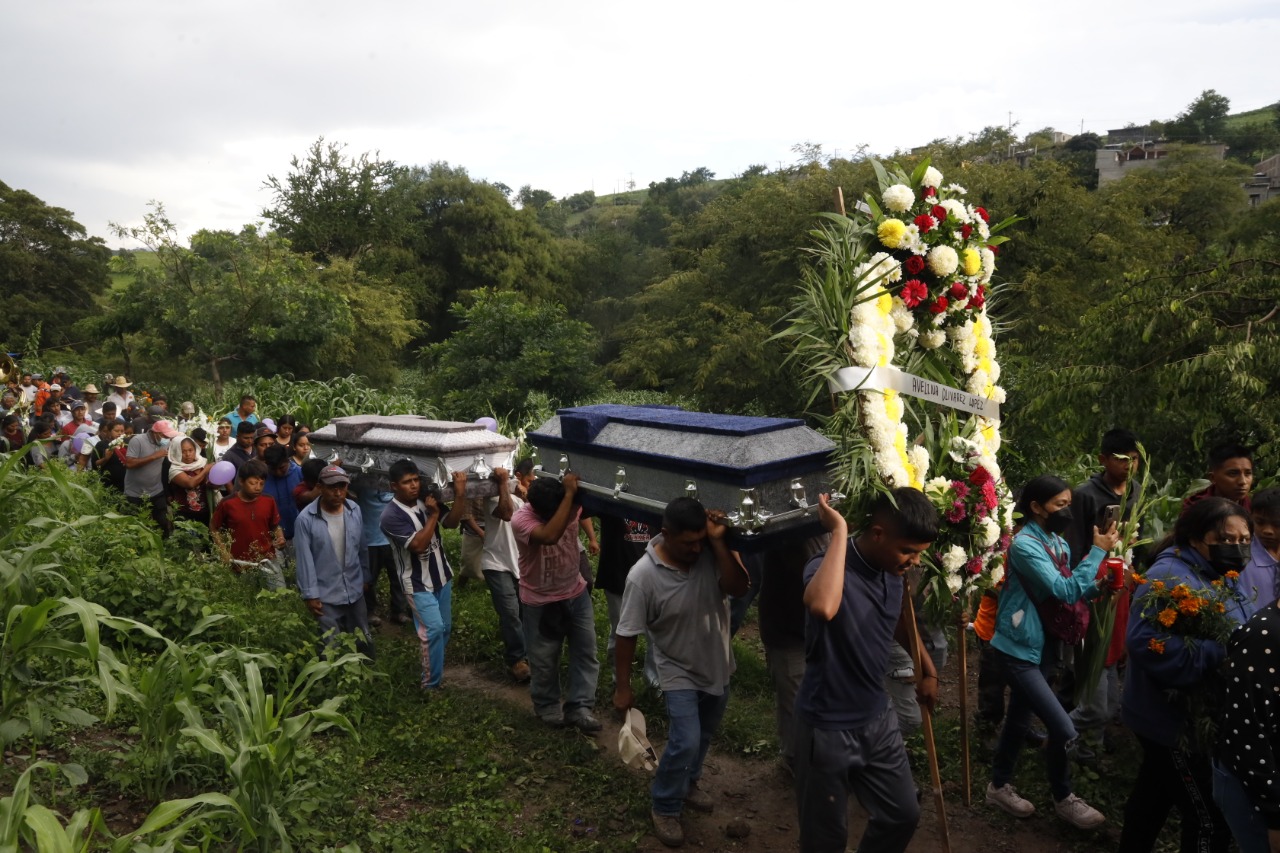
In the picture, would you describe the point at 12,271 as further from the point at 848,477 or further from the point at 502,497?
the point at 848,477

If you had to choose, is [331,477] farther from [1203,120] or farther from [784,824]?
[1203,120]

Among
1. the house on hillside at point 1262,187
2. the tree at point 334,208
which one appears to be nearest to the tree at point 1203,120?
the house on hillside at point 1262,187

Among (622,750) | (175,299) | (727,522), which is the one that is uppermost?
(175,299)

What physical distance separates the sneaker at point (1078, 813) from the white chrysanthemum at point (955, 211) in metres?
2.76

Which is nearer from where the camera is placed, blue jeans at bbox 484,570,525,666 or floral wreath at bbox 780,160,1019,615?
floral wreath at bbox 780,160,1019,615

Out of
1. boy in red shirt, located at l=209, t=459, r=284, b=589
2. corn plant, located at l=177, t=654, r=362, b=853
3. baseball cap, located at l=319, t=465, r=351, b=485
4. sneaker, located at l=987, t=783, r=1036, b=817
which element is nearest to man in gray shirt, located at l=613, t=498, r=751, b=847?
corn plant, located at l=177, t=654, r=362, b=853

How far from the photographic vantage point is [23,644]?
136 inches

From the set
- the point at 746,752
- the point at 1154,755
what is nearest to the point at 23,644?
the point at 746,752

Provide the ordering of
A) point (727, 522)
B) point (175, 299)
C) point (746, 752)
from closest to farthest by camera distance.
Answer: point (727, 522) → point (746, 752) → point (175, 299)

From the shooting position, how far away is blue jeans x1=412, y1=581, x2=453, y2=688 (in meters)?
5.71

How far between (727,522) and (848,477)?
62 cm

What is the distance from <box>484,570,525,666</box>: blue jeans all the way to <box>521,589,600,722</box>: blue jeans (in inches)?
25.2

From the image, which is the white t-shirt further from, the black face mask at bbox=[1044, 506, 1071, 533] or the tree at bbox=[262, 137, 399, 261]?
the tree at bbox=[262, 137, 399, 261]

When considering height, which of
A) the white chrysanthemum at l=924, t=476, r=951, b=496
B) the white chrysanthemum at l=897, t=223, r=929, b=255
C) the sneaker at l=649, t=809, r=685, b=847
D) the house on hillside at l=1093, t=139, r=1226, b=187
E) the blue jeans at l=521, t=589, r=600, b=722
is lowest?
the sneaker at l=649, t=809, r=685, b=847
